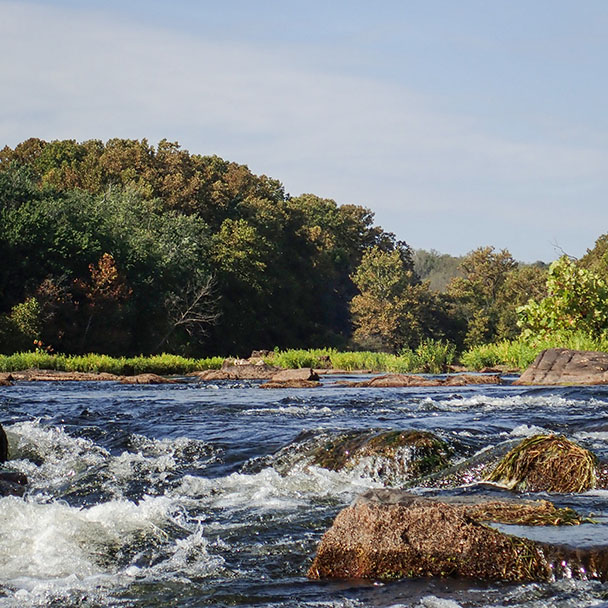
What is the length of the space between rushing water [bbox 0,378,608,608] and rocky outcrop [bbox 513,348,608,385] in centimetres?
497

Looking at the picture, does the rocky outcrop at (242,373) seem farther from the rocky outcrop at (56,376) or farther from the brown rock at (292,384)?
the brown rock at (292,384)

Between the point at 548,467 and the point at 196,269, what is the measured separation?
1779 inches

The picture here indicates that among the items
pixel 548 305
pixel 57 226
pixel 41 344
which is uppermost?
pixel 57 226

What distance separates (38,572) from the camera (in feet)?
15.9

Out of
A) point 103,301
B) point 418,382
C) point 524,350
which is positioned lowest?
point 418,382

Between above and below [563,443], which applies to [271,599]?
below

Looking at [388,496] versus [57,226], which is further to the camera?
[57,226]

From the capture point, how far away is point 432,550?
14.9 feet

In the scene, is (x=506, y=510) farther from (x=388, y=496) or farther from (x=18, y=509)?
(x=18, y=509)

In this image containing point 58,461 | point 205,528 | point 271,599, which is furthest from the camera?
point 58,461

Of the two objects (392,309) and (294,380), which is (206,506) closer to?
(294,380)

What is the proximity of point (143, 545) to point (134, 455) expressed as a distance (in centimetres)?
389

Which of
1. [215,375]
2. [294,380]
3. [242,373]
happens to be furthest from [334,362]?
[294,380]

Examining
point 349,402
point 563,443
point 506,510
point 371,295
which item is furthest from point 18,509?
point 371,295
